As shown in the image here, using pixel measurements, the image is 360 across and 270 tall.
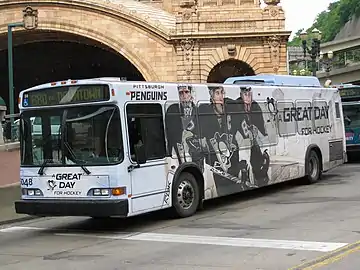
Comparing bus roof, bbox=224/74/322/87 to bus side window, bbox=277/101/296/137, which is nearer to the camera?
bus side window, bbox=277/101/296/137

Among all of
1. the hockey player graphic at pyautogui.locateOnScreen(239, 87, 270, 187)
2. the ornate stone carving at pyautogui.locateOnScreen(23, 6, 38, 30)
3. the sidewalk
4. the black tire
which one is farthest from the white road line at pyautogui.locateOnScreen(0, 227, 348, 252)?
the ornate stone carving at pyautogui.locateOnScreen(23, 6, 38, 30)

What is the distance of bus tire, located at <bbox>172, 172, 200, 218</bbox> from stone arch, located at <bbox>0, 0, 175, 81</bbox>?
102 ft

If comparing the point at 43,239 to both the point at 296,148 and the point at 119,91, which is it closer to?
the point at 119,91

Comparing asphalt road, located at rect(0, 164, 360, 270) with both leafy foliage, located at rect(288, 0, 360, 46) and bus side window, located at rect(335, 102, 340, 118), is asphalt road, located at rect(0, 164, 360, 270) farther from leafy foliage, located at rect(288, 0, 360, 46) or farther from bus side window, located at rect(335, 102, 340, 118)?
leafy foliage, located at rect(288, 0, 360, 46)

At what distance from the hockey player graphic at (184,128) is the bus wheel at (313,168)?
17.7 ft

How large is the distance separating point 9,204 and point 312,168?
8.44 metres

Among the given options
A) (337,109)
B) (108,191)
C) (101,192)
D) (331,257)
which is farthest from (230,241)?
(337,109)

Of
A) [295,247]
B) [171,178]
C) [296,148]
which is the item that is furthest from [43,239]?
[296,148]

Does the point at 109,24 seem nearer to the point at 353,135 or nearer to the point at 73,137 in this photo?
the point at 353,135

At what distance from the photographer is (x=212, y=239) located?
9641mm

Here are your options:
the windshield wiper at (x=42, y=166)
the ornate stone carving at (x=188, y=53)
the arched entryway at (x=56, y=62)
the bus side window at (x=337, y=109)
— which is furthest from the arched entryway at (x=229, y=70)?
the windshield wiper at (x=42, y=166)

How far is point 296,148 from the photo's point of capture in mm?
16359

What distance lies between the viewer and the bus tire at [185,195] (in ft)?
39.0

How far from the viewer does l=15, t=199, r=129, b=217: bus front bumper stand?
1048cm
